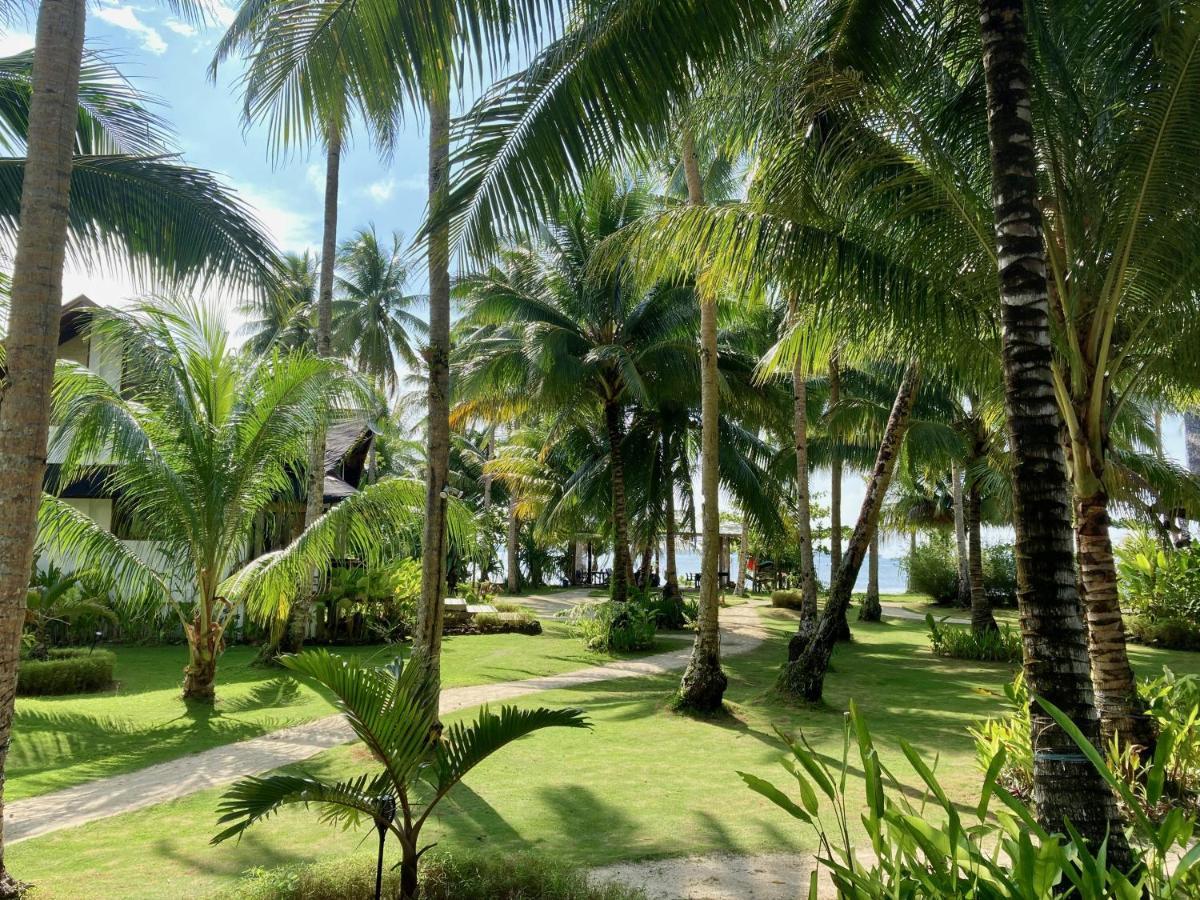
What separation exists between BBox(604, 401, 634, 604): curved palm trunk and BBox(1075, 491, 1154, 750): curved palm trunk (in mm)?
11903

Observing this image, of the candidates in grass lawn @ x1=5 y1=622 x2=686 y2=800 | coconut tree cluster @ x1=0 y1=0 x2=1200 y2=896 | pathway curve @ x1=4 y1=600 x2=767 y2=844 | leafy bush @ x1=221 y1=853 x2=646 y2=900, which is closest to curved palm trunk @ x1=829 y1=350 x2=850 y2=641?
coconut tree cluster @ x1=0 y1=0 x2=1200 y2=896

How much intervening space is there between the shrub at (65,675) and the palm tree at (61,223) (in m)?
5.96

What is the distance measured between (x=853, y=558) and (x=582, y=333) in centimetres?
937

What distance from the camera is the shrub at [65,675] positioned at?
34.9 feet

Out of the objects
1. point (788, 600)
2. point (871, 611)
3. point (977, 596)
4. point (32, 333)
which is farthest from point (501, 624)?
point (32, 333)

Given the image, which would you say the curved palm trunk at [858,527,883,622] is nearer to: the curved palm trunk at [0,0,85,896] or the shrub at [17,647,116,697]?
the shrub at [17,647,116,697]

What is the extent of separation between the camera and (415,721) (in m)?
4.05

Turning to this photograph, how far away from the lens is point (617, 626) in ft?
53.6

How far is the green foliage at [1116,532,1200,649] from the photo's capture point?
16.3 meters

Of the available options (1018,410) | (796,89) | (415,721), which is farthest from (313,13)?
(1018,410)

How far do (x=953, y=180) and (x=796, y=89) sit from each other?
149cm

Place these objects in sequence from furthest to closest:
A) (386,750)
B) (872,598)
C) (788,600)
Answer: (788,600) → (872,598) → (386,750)

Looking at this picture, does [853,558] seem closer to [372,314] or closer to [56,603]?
[56,603]

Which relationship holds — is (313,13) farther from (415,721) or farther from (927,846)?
(927,846)
